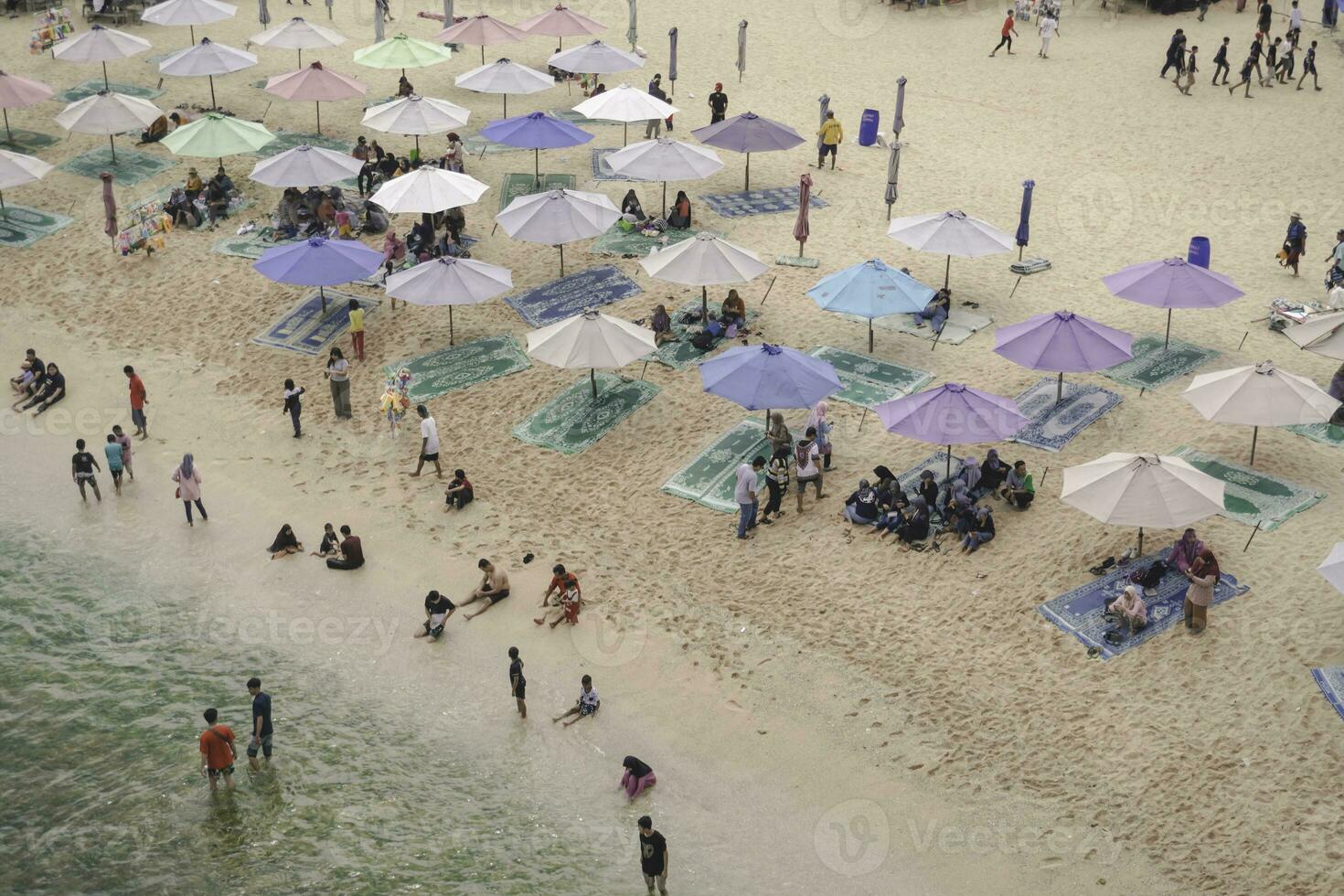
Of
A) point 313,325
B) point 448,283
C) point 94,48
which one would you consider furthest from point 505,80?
point 448,283

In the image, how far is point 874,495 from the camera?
22.0 meters

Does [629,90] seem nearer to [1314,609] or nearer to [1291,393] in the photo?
[1291,393]

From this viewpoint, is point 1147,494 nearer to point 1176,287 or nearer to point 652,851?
point 1176,287

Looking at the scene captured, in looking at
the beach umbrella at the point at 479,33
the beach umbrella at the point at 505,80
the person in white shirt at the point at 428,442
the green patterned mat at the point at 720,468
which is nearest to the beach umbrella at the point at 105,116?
the beach umbrella at the point at 505,80

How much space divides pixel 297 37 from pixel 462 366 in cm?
1609

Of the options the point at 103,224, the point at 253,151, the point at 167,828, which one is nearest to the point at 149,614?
the point at 167,828

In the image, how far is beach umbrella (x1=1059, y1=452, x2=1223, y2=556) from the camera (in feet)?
63.5

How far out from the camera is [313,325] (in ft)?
94.7

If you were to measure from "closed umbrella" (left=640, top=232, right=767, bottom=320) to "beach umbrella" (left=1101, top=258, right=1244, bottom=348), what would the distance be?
674 cm

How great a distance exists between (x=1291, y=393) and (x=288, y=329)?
18.8 metres

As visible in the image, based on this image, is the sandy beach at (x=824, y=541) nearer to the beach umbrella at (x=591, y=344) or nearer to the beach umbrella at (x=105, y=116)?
the beach umbrella at (x=591, y=344)

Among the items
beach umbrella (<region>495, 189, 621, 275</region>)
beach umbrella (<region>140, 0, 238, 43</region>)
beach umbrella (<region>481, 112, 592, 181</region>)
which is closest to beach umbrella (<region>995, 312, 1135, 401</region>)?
beach umbrella (<region>495, 189, 621, 275</region>)

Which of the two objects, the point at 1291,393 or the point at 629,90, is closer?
the point at 1291,393

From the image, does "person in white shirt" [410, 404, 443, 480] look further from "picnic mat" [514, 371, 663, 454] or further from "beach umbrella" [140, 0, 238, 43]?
"beach umbrella" [140, 0, 238, 43]
